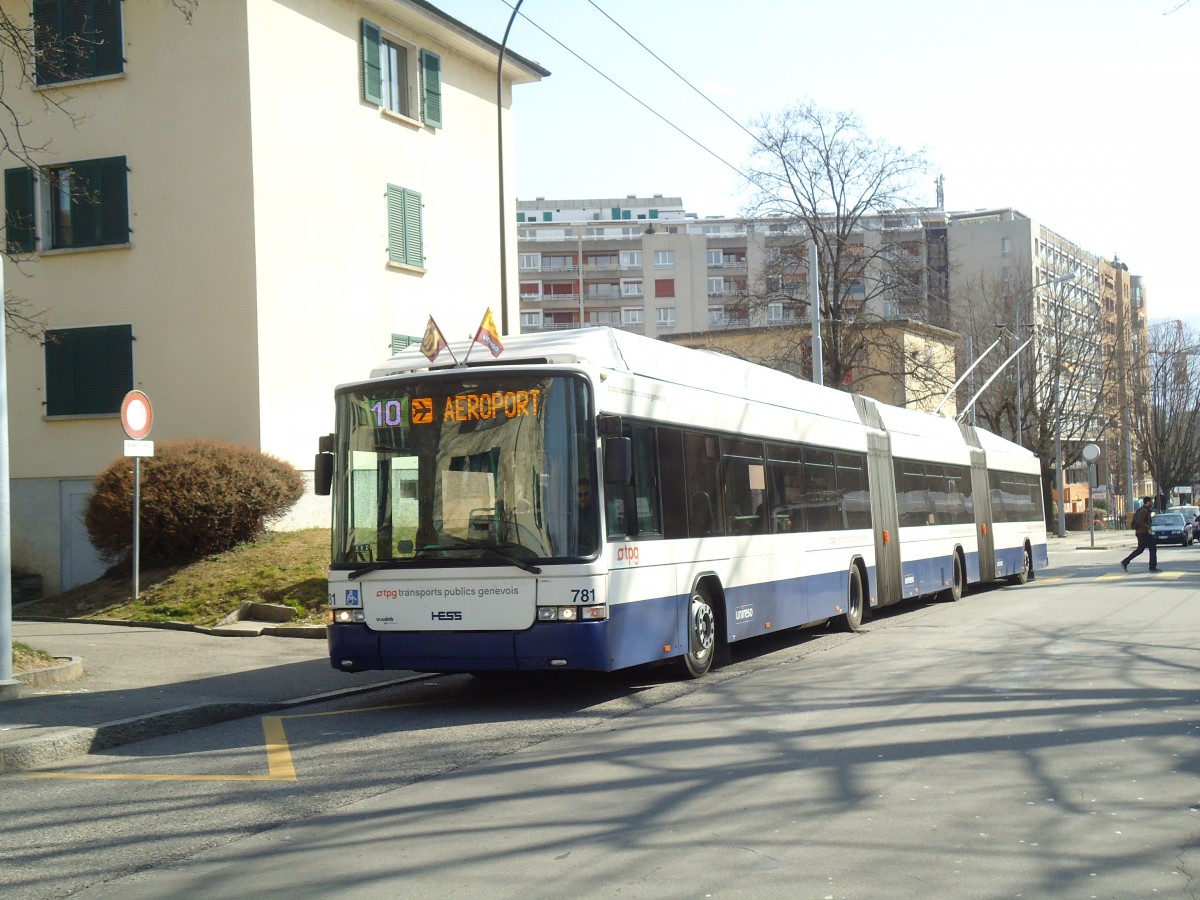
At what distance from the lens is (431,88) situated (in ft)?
91.5

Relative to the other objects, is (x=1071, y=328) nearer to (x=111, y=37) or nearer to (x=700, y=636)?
(x=111, y=37)

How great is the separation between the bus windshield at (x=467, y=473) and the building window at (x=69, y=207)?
48.6ft

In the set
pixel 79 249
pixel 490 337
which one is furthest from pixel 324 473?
pixel 79 249

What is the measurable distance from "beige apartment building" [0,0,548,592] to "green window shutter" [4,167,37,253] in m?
0.03

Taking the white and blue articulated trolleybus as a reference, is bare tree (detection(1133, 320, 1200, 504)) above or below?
above

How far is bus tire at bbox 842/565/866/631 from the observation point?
17.6m

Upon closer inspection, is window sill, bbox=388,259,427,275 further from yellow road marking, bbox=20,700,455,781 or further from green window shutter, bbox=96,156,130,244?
yellow road marking, bbox=20,700,455,781

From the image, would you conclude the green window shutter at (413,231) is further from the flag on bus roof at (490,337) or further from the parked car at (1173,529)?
the parked car at (1173,529)

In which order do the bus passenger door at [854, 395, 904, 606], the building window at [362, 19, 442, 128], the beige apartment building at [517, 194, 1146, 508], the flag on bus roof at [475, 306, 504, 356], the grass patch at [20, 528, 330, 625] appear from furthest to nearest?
the beige apartment building at [517, 194, 1146, 508] < the building window at [362, 19, 442, 128] < the bus passenger door at [854, 395, 904, 606] < the grass patch at [20, 528, 330, 625] < the flag on bus roof at [475, 306, 504, 356]

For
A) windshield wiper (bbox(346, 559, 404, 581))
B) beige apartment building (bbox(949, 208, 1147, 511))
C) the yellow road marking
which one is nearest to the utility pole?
the yellow road marking

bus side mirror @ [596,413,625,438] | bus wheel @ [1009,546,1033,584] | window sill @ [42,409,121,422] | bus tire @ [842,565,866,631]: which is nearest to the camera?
bus side mirror @ [596,413,625,438]

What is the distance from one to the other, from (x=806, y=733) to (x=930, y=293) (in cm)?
3719

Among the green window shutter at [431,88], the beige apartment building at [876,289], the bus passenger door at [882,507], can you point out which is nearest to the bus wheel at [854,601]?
the bus passenger door at [882,507]

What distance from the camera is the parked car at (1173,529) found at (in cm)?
5684
